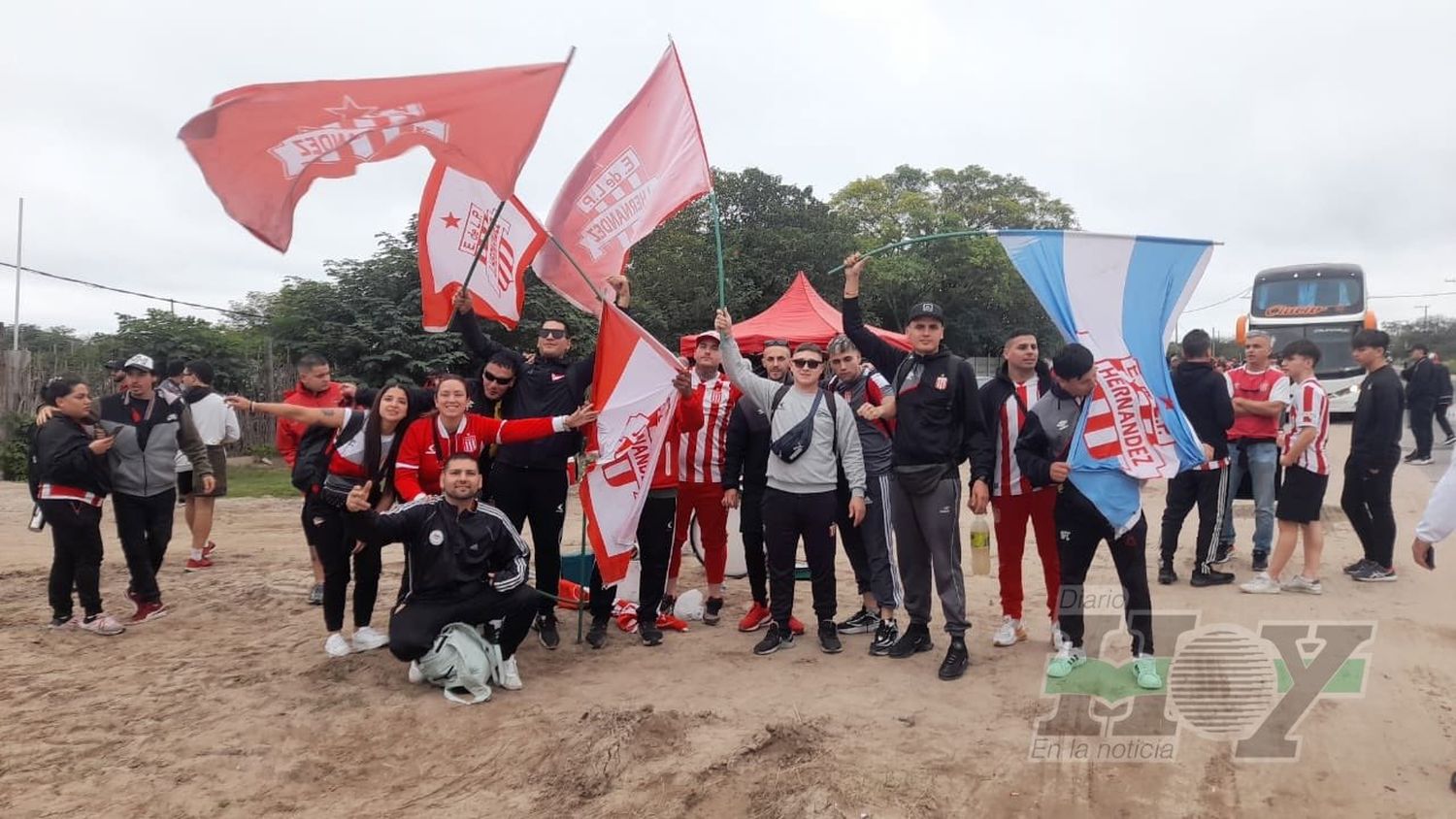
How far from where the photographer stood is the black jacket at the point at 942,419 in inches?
182

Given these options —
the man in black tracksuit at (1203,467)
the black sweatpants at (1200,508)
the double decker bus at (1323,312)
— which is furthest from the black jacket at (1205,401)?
the double decker bus at (1323,312)

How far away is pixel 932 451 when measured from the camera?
4602mm

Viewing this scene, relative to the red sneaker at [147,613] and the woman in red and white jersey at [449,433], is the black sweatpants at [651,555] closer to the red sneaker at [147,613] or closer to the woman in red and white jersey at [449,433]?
the woman in red and white jersey at [449,433]

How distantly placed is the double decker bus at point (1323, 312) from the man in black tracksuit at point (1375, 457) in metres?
15.3

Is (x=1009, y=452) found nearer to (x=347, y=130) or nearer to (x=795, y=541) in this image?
(x=795, y=541)

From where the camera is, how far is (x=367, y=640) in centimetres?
507

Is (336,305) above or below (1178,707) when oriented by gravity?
above

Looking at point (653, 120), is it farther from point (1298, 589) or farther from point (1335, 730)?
point (1298, 589)

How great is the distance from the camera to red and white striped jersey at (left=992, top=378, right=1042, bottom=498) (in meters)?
4.87

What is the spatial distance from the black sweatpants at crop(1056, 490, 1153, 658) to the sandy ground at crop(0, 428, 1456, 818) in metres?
0.55

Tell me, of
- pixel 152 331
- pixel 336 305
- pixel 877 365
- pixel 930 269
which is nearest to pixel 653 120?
pixel 877 365

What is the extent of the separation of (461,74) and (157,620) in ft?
13.5

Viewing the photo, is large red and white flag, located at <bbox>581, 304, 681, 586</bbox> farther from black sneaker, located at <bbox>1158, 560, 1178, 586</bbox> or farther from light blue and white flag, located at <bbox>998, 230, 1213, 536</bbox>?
black sneaker, located at <bbox>1158, 560, 1178, 586</bbox>

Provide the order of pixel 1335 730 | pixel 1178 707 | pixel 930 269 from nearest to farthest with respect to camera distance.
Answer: pixel 1335 730
pixel 1178 707
pixel 930 269
